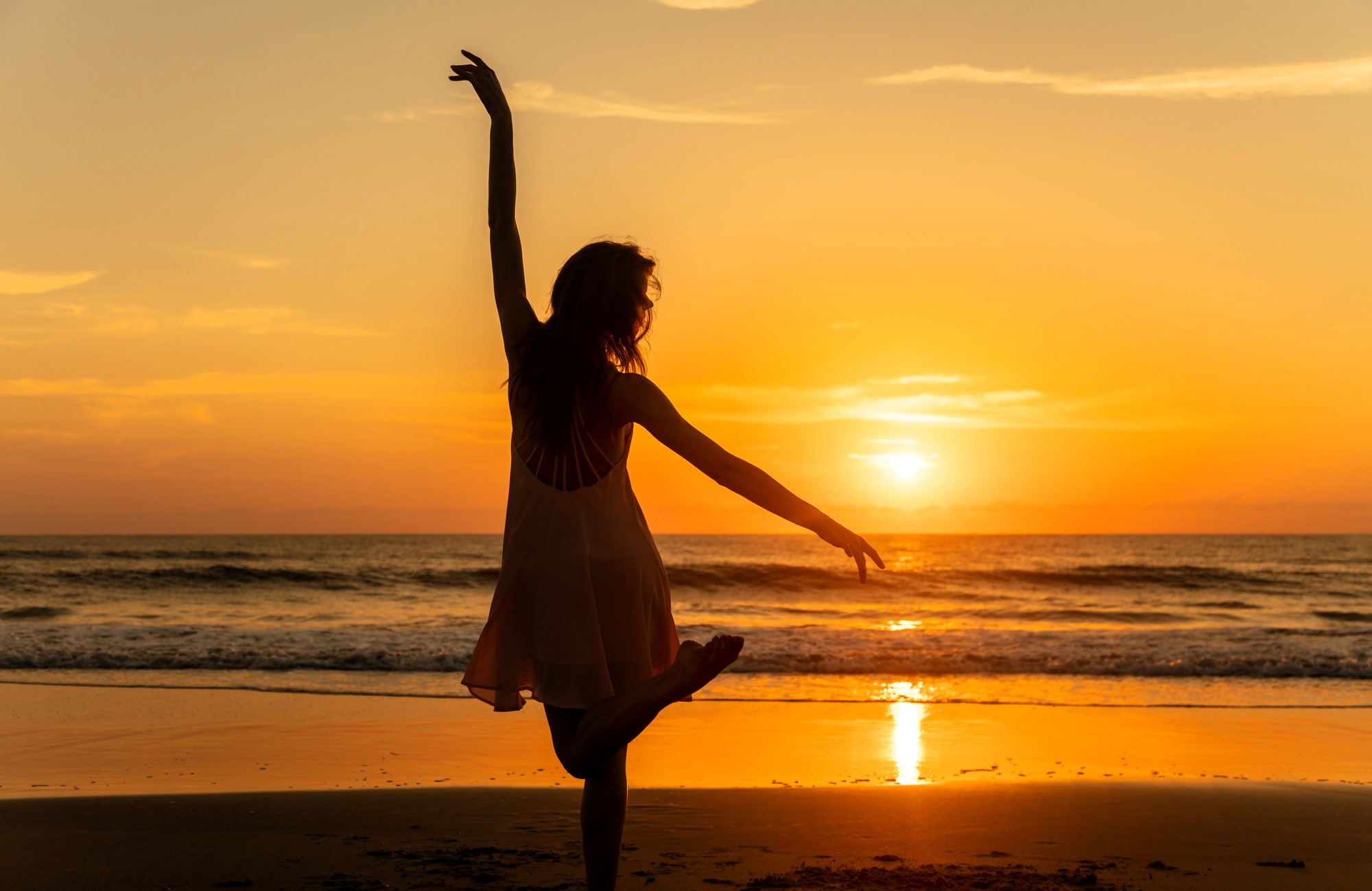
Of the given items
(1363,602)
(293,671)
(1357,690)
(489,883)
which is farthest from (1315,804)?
(1363,602)

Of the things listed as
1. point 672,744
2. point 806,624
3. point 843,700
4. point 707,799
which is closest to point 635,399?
point 707,799

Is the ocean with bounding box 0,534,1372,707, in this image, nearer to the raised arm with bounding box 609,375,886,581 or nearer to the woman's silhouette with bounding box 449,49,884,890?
the woman's silhouette with bounding box 449,49,884,890

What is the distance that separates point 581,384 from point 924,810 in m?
3.77

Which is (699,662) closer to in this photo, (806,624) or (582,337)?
(582,337)

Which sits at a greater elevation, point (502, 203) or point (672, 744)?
point (502, 203)

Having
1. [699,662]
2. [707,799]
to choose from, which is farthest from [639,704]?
[707,799]

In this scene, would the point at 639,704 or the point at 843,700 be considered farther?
the point at 843,700

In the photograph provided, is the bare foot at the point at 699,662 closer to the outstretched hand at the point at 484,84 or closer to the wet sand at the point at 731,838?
the outstretched hand at the point at 484,84

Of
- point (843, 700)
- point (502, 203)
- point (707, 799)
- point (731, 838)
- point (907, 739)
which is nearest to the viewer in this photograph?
point (502, 203)

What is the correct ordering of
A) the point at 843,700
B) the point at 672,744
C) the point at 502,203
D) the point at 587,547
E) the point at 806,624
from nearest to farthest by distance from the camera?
the point at 587,547 → the point at 502,203 → the point at 672,744 → the point at 843,700 → the point at 806,624

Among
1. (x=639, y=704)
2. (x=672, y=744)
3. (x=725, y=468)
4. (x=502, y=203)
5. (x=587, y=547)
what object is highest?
(x=502, y=203)

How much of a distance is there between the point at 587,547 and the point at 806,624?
18.6 m

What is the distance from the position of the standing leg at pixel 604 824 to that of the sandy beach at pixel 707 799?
1.39 metres

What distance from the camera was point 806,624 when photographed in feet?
67.8
